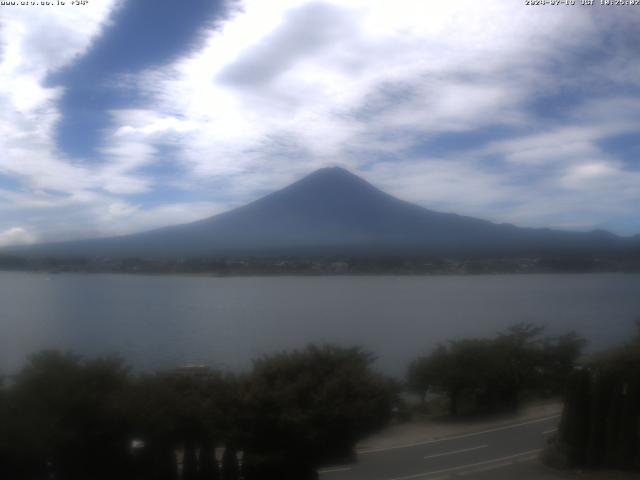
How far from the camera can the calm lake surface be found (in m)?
16.5

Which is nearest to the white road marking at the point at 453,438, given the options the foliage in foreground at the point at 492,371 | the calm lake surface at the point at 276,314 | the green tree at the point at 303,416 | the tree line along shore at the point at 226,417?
the tree line along shore at the point at 226,417

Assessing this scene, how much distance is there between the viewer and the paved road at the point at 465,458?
1034 cm

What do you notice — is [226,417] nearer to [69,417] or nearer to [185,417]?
[185,417]

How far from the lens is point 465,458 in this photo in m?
11.3

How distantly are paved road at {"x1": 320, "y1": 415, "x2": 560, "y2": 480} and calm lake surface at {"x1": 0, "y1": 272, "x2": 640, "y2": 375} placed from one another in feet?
10.8

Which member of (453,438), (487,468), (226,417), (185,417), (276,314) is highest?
(276,314)

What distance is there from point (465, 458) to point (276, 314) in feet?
51.6

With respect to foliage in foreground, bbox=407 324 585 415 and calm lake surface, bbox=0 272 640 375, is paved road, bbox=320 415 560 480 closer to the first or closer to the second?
foliage in foreground, bbox=407 324 585 415

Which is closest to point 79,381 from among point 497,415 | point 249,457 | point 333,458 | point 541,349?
point 249,457

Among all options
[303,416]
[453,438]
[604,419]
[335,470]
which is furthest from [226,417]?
[604,419]

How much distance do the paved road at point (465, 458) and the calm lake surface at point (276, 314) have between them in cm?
330

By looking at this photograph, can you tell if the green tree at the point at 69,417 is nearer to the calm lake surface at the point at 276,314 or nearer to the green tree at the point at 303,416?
the calm lake surface at the point at 276,314

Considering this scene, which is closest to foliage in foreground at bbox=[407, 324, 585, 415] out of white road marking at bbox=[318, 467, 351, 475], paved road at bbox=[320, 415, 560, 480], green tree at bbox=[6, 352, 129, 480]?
paved road at bbox=[320, 415, 560, 480]

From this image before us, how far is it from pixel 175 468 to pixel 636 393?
7.61m
